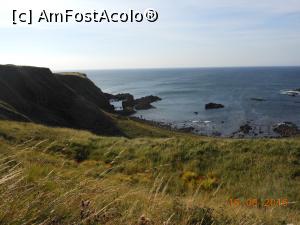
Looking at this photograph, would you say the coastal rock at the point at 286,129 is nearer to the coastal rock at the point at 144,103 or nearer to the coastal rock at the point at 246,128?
the coastal rock at the point at 246,128

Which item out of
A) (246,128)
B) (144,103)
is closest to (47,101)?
(246,128)

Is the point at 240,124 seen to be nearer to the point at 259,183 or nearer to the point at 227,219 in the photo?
the point at 259,183

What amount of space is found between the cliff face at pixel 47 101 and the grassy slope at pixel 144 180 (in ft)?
95.0

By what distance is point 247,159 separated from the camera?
58.5 feet

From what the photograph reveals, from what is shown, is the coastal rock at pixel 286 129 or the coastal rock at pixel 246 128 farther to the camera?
the coastal rock at pixel 246 128

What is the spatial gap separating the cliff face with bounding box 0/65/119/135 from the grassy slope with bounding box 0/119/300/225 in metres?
29.0

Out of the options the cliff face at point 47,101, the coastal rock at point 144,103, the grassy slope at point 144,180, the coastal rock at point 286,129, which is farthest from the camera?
the coastal rock at point 144,103

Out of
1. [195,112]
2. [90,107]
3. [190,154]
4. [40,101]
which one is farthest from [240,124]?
[190,154]

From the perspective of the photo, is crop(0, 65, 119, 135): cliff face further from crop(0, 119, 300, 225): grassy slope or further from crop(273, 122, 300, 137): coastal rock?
crop(273, 122, 300, 137): coastal rock

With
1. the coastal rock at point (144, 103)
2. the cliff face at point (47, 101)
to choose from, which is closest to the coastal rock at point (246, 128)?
the cliff face at point (47, 101)

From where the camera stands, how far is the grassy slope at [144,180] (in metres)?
4.03

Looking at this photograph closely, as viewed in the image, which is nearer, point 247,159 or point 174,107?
point 247,159

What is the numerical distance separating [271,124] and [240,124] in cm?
614

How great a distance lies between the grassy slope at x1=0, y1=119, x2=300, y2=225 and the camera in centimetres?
403
